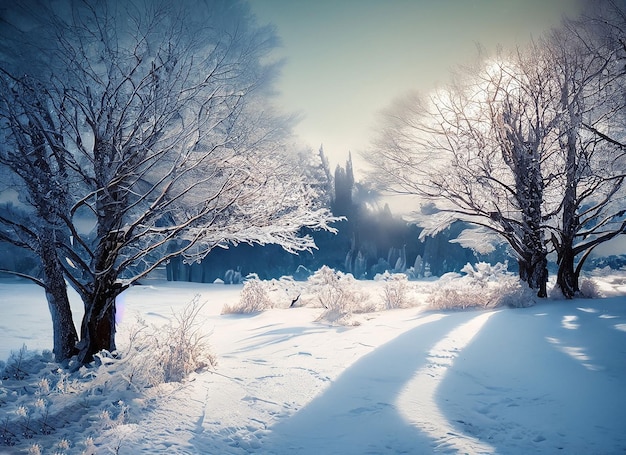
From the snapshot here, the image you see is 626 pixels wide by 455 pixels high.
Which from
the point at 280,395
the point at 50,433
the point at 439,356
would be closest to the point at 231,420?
the point at 280,395

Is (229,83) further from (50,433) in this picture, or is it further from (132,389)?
(50,433)

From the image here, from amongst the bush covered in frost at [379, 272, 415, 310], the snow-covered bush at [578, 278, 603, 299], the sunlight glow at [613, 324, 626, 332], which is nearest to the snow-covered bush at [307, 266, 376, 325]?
the bush covered in frost at [379, 272, 415, 310]

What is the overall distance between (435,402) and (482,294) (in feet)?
17.5

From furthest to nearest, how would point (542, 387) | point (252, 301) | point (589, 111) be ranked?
point (252, 301)
point (589, 111)
point (542, 387)

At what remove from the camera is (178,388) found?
330 cm

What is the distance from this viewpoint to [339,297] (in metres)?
7.46

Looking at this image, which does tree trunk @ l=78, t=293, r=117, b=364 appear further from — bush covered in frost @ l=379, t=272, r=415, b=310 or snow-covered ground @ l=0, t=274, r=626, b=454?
bush covered in frost @ l=379, t=272, r=415, b=310

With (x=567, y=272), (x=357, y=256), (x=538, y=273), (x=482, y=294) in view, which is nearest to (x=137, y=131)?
(x=482, y=294)

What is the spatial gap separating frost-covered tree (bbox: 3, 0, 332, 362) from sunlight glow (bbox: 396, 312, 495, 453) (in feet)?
8.25

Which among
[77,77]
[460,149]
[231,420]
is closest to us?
[231,420]

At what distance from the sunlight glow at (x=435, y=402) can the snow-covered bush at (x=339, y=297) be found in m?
2.28

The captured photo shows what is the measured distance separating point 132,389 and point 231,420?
1193mm

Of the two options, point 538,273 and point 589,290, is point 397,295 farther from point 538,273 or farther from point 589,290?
point 589,290

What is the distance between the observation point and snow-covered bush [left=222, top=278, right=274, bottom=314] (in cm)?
948
